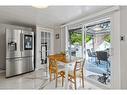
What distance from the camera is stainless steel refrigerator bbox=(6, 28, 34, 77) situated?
449 cm

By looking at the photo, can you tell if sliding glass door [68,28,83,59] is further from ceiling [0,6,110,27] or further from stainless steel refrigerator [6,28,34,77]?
stainless steel refrigerator [6,28,34,77]

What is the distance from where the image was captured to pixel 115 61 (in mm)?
2830

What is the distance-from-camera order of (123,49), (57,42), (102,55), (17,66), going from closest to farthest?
1. (123,49)
2. (102,55)
3. (17,66)
4. (57,42)

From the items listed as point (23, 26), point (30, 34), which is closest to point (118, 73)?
point (30, 34)

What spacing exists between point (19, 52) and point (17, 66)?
1.76 feet

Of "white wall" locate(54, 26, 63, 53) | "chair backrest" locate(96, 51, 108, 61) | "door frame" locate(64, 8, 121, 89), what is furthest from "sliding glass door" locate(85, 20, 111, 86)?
"white wall" locate(54, 26, 63, 53)

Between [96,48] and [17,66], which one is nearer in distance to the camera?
[96,48]

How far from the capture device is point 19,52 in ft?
15.7

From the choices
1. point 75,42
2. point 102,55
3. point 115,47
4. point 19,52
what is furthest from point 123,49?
point 19,52

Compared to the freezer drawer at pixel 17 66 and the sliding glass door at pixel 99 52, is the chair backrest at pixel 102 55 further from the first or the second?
the freezer drawer at pixel 17 66

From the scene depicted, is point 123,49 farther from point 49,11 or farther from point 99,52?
point 49,11
